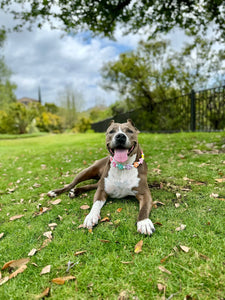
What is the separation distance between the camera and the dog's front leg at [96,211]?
2403mm

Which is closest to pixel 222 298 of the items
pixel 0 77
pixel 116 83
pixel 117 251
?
pixel 117 251

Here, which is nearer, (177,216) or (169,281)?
(169,281)

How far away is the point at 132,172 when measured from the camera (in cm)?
290

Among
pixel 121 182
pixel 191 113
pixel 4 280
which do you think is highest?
pixel 191 113

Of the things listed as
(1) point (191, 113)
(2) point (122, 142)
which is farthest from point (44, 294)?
(1) point (191, 113)

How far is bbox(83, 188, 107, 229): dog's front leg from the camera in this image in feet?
7.88

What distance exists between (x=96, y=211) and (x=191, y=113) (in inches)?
323

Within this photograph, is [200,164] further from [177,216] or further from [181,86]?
[181,86]

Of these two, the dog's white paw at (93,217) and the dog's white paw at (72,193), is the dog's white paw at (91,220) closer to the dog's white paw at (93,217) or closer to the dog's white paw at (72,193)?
the dog's white paw at (93,217)

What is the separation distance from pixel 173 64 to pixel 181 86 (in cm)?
147

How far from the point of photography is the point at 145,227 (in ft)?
7.16

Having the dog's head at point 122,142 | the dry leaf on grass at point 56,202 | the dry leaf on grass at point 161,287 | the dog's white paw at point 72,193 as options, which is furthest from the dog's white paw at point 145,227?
the dry leaf on grass at point 56,202

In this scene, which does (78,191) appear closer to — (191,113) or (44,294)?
(44,294)

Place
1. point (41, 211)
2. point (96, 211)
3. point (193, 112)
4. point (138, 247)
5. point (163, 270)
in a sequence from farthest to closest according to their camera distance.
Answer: point (193, 112), point (41, 211), point (96, 211), point (138, 247), point (163, 270)
